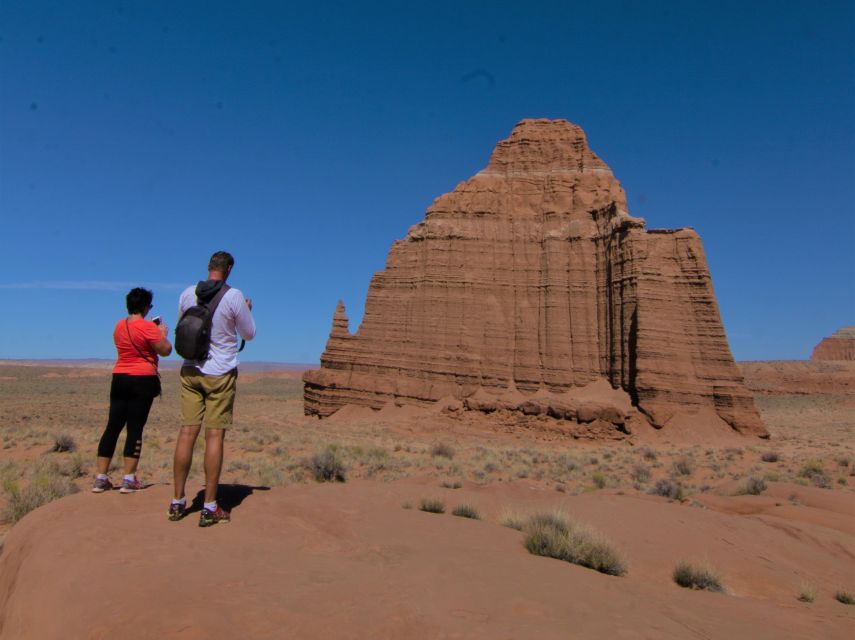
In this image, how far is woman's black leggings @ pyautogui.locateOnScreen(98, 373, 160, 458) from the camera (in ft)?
20.5

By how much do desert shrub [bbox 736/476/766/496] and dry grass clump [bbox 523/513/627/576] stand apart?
31.5 ft

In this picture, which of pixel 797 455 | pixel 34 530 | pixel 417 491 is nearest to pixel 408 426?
pixel 797 455

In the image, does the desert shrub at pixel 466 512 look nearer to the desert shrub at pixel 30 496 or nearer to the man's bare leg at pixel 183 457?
the man's bare leg at pixel 183 457

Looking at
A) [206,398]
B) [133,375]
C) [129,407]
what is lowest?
[129,407]

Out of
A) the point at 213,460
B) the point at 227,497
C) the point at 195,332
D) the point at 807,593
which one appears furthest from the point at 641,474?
the point at 195,332

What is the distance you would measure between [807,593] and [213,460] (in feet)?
21.7

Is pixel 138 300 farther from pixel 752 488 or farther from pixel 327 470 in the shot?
pixel 752 488

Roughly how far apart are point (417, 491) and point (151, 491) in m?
3.94

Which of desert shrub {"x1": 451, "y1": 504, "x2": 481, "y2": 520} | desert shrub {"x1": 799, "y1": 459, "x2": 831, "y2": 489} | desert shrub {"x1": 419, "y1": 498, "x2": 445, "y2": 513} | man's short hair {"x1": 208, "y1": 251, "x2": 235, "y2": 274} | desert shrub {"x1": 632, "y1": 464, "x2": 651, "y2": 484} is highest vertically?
man's short hair {"x1": 208, "y1": 251, "x2": 235, "y2": 274}

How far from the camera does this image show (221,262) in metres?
5.79

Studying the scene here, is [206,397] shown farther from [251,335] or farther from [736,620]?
[736,620]

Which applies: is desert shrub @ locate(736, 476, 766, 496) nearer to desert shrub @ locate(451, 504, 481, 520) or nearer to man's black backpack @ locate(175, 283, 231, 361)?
desert shrub @ locate(451, 504, 481, 520)

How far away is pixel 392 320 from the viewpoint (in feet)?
129

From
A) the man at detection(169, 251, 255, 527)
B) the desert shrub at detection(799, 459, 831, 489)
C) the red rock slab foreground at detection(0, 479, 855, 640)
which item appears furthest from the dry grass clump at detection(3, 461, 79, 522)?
the desert shrub at detection(799, 459, 831, 489)
